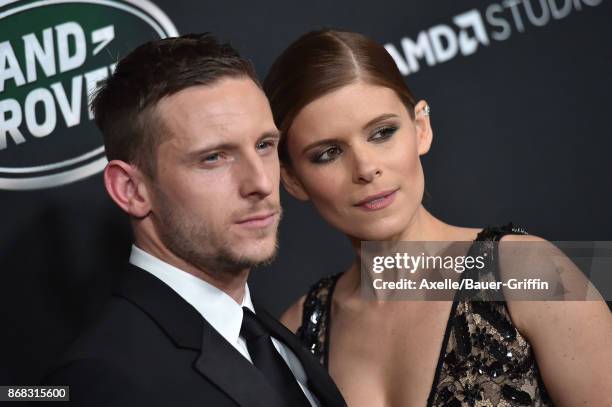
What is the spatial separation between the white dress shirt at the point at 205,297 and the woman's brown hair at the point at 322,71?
59cm

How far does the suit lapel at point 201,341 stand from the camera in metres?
1.62

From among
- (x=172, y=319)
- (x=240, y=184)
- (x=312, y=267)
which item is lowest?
(x=312, y=267)

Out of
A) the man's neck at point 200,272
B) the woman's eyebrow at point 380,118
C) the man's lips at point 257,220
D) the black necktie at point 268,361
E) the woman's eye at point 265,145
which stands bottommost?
the black necktie at point 268,361

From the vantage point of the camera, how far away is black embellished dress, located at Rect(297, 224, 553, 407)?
2.05 metres

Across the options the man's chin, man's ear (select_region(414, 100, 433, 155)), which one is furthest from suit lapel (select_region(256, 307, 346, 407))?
man's ear (select_region(414, 100, 433, 155))

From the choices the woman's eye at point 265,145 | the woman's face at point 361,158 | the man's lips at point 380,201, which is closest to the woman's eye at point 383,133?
the woman's face at point 361,158

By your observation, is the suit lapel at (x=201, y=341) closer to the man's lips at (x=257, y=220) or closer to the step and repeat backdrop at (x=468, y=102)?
the man's lips at (x=257, y=220)

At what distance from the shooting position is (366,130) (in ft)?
7.07

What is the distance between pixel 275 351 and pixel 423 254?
612 mm

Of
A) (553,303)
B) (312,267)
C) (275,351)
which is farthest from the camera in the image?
(312,267)

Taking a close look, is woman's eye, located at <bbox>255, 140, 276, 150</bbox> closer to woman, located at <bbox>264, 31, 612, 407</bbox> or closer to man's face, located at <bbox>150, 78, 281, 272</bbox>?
man's face, located at <bbox>150, 78, 281, 272</bbox>

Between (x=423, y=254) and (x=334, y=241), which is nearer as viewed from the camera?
(x=423, y=254)

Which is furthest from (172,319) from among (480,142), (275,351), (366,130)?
(480,142)

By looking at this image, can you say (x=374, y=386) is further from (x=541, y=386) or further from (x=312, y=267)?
(x=312, y=267)
